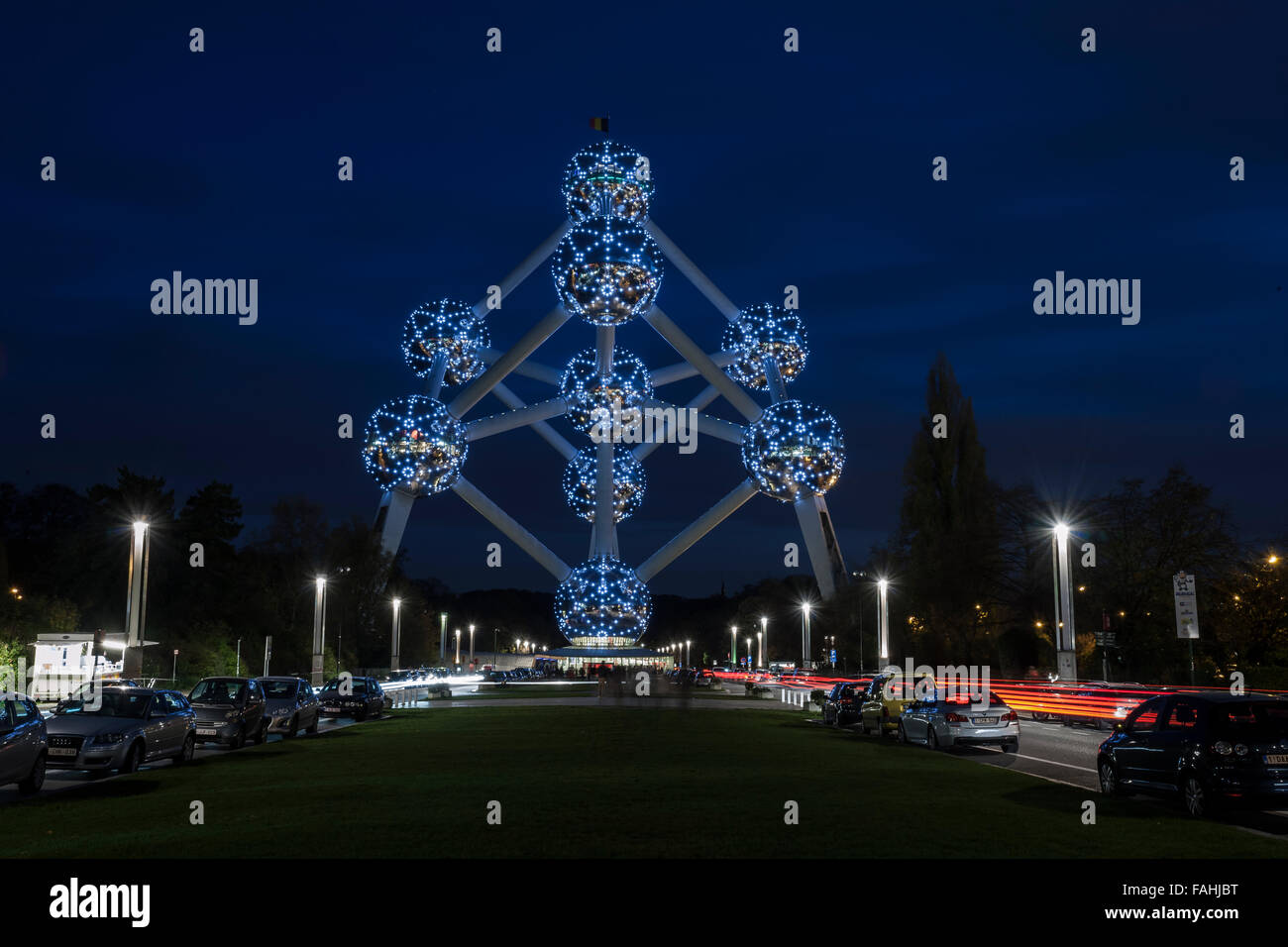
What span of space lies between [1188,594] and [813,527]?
5248 cm

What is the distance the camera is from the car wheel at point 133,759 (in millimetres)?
19453

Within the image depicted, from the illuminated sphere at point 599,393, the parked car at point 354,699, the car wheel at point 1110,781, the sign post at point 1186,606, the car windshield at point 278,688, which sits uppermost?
the illuminated sphere at point 599,393

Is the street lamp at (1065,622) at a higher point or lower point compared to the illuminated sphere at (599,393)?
lower

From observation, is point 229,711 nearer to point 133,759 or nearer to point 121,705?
point 121,705

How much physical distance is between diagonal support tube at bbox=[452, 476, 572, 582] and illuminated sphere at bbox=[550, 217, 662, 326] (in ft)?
62.1

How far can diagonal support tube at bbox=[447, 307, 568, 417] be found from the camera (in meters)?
72.6

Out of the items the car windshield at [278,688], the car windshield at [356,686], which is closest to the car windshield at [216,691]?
the car windshield at [278,688]

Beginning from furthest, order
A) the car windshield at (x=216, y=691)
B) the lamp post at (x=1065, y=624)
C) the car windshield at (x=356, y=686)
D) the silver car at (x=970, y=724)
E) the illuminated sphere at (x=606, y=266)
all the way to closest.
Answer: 1. the illuminated sphere at (x=606, y=266)
2. the car windshield at (x=356, y=686)
3. the lamp post at (x=1065, y=624)
4. the car windshield at (x=216, y=691)
5. the silver car at (x=970, y=724)

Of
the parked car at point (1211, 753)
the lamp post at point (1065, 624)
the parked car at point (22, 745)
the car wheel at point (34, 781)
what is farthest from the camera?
the lamp post at point (1065, 624)

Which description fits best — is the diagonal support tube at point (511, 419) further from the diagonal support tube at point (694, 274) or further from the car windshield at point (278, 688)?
the car windshield at point (278, 688)

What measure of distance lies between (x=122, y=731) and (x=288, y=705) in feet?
32.4

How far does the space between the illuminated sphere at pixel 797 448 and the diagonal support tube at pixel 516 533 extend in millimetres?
17031
